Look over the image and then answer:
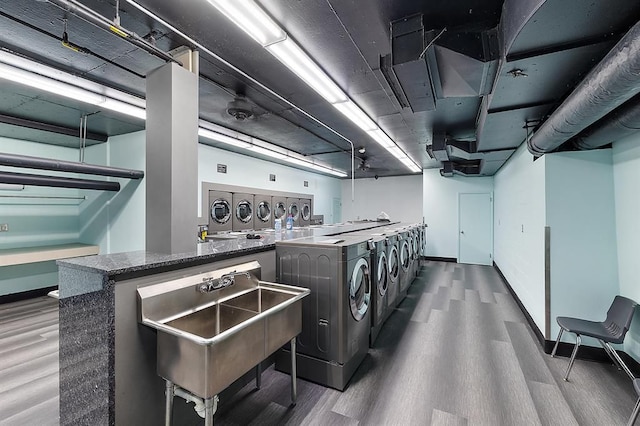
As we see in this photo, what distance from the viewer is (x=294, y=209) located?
7844 millimetres

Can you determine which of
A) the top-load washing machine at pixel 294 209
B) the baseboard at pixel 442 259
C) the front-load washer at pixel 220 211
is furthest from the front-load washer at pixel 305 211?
the baseboard at pixel 442 259

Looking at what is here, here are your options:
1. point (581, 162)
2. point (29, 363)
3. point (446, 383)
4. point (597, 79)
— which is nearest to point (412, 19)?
point (597, 79)

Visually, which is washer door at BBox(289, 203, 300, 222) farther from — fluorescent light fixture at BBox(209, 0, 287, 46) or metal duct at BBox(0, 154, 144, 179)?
fluorescent light fixture at BBox(209, 0, 287, 46)

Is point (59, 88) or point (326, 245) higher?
point (59, 88)

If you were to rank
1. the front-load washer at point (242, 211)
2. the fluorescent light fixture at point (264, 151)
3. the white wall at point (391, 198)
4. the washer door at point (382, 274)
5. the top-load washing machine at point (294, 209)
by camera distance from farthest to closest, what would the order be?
the white wall at point (391, 198) < the top-load washing machine at point (294, 209) < the front-load washer at point (242, 211) < the fluorescent light fixture at point (264, 151) < the washer door at point (382, 274)

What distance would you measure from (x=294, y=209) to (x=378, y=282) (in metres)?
5.06

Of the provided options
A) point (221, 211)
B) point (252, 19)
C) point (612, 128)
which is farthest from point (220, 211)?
point (612, 128)

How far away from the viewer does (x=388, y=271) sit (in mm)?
3445

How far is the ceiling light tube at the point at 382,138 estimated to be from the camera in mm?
4438

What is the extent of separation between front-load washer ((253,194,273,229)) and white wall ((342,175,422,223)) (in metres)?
3.63

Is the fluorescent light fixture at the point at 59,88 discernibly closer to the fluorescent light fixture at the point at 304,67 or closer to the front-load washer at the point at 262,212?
the fluorescent light fixture at the point at 304,67

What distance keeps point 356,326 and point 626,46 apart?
243cm

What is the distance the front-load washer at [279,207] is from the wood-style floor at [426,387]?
166 inches

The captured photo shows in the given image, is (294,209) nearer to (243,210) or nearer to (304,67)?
(243,210)
